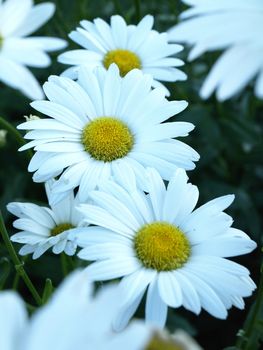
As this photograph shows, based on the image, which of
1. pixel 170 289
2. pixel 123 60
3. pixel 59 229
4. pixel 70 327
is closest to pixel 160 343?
pixel 70 327

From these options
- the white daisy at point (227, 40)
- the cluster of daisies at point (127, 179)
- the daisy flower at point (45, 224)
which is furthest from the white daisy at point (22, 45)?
the daisy flower at point (45, 224)

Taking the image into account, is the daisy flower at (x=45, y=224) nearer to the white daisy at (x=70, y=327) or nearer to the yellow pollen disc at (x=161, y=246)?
the yellow pollen disc at (x=161, y=246)

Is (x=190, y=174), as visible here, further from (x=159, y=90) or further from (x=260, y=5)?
(x=260, y=5)

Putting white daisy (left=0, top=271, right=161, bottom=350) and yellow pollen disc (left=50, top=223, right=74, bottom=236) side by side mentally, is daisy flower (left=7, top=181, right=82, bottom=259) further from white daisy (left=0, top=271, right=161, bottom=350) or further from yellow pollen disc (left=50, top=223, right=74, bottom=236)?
white daisy (left=0, top=271, right=161, bottom=350)

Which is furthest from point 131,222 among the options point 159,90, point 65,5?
point 65,5

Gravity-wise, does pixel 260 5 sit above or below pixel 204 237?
above

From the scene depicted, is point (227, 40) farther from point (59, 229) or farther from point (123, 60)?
point (123, 60)

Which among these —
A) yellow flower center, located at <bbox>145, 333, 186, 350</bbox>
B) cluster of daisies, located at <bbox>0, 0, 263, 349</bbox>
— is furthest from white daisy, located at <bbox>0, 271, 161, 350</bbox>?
cluster of daisies, located at <bbox>0, 0, 263, 349</bbox>

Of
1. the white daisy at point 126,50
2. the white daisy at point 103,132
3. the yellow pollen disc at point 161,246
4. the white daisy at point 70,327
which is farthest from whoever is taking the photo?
the white daisy at point 126,50

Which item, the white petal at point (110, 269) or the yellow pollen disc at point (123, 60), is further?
the yellow pollen disc at point (123, 60)
